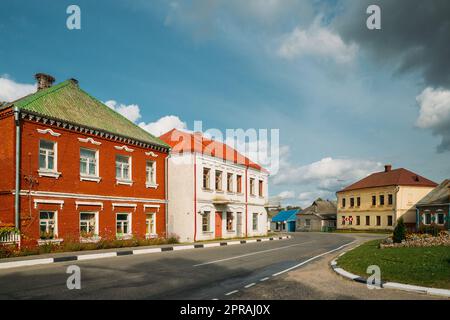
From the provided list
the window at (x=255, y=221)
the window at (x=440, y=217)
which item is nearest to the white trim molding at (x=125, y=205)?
the window at (x=255, y=221)

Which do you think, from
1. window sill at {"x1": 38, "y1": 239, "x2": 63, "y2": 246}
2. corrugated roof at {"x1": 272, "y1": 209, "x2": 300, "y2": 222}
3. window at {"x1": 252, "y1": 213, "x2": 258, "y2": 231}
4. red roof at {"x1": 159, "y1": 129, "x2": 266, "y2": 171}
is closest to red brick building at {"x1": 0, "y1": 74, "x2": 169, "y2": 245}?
window sill at {"x1": 38, "y1": 239, "x2": 63, "y2": 246}

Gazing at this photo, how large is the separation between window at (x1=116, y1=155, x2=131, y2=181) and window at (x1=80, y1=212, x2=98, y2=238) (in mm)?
2833

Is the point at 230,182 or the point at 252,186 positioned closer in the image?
the point at 230,182

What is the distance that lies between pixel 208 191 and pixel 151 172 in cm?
478

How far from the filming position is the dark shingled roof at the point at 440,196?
39.8m

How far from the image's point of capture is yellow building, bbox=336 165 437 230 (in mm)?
47375

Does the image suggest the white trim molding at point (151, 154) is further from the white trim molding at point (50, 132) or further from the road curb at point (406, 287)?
the road curb at point (406, 287)

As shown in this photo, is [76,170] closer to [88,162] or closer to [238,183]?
[88,162]

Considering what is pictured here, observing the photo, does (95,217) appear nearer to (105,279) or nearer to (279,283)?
(105,279)

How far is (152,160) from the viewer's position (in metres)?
23.9

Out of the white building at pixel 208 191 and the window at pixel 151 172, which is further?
the white building at pixel 208 191

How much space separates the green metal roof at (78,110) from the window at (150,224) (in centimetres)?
480

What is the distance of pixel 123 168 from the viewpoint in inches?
854

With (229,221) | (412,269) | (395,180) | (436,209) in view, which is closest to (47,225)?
(412,269)
